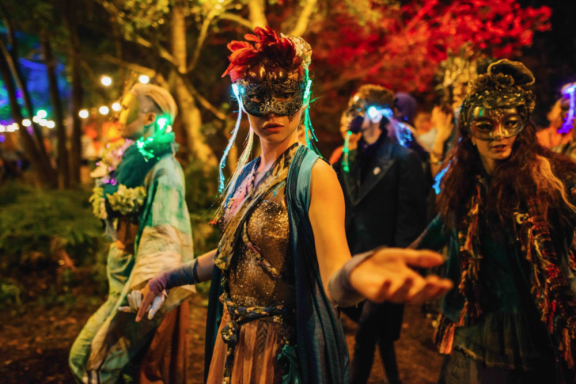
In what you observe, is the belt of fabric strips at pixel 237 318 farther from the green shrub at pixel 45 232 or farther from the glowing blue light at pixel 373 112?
the green shrub at pixel 45 232

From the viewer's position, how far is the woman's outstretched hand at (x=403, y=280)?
1191mm

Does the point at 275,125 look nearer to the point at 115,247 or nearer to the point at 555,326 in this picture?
the point at 555,326

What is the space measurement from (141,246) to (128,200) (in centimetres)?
42

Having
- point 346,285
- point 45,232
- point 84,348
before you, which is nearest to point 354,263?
point 346,285

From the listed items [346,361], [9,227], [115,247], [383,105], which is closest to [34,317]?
[9,227]

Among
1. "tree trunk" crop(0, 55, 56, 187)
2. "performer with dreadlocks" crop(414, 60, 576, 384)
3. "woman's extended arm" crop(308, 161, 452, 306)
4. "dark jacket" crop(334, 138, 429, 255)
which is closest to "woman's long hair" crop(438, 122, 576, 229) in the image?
"performer with dreadlocks" crop(414, 60, 576, 384)

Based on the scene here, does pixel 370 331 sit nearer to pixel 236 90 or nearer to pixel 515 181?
pixel 515 181

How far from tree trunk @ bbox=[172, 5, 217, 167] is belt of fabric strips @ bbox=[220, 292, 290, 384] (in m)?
6.37

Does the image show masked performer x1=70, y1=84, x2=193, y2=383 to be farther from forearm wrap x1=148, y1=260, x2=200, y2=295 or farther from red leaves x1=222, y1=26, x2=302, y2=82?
red leaves x1=222, y1=26, x2=302, y2=82

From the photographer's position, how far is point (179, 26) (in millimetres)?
8383

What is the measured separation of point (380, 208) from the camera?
13.1 ft

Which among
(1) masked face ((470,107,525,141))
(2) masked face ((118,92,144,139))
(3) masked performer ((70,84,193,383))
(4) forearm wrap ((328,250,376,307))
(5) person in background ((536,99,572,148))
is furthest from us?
(5) person in background ((536,99,572,148))

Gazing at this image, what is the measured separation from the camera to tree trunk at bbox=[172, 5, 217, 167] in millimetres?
8359

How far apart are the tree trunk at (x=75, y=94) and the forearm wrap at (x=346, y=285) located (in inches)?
353
